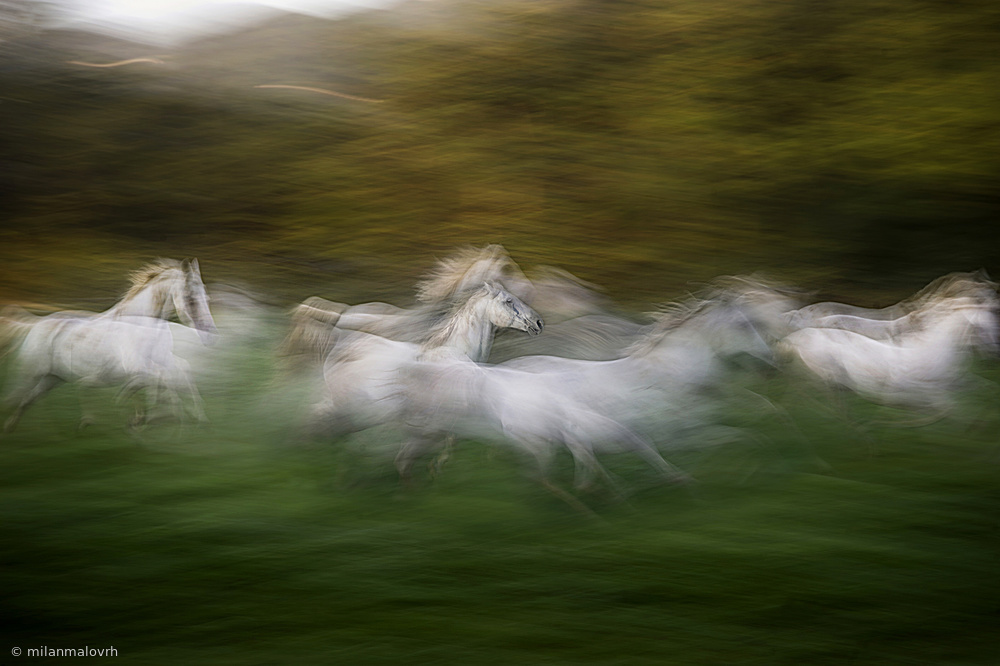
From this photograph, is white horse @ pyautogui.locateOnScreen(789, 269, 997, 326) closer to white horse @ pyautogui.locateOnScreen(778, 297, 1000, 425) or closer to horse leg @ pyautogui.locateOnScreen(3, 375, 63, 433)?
white horse @ pyautogui.locateOnScreen(778, 297, 1000, 425)

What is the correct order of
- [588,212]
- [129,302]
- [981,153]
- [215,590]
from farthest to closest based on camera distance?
[588,212], [981,153], [129,302], [215,590]

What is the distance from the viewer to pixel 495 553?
1.83 m

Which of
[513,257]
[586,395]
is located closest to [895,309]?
[586,395]

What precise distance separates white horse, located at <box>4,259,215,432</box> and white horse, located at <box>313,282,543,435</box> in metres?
0.55

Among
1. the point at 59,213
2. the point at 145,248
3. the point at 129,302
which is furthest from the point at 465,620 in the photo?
the point at 59,213

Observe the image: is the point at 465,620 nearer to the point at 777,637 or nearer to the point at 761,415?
the point at 777,637

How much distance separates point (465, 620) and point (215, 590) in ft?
1.56

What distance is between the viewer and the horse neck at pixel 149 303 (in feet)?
8.58

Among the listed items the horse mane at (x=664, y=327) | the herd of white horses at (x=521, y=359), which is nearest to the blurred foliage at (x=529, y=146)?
the herd of white horses at (x=521, y=359)

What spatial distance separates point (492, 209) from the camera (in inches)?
167

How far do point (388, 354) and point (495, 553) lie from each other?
2.00 feet

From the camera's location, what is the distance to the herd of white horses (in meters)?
2.06

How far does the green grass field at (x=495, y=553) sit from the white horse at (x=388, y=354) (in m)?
0.11

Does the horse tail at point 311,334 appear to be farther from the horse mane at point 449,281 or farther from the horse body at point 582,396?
the horse body at point 582,396
